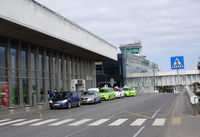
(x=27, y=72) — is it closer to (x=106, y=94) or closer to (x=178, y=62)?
(x=106, y=94)

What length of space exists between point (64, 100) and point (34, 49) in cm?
887

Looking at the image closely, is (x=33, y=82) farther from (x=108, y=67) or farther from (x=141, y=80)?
(x=141, y=80)

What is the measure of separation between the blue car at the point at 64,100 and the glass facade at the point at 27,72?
9.76 feet

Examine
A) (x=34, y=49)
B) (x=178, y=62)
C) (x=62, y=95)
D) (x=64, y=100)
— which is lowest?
(x=64, y=100)

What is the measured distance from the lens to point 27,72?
30016 mm

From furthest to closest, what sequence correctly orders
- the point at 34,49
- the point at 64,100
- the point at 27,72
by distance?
the point at 34,49 → the point at 27,72 → the point at 64,100

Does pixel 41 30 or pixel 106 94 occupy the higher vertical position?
pixel 41 30

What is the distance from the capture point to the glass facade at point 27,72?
1042 inches

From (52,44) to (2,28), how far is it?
31.9ft

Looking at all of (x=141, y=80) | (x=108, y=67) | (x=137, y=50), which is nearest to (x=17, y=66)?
(x=108, y=67)

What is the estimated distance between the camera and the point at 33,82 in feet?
102

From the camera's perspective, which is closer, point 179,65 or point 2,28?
point 179,65

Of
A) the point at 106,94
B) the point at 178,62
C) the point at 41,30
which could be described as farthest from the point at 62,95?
the point at 106,94

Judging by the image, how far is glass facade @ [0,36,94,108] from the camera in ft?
86.8
